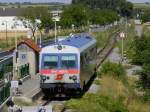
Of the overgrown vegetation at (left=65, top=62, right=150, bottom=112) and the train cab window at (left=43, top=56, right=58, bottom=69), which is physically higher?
the train cab window at (left=43, top=56, right=58, bottom=69)

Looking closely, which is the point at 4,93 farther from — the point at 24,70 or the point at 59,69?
the point at 24,70

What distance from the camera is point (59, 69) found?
22.8 metres

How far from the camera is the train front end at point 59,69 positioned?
2258 centimetres

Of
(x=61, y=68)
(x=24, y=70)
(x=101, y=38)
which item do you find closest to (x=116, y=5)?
(x=101, y=38)

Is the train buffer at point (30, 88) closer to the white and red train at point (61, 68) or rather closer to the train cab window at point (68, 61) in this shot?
the white and red train at point (61, 68)

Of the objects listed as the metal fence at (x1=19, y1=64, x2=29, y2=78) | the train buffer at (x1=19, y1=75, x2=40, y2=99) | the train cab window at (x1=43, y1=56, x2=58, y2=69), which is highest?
the train cab window at (x1=43, y1=56, x2=58, y2=69)

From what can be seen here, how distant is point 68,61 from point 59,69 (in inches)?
20.5

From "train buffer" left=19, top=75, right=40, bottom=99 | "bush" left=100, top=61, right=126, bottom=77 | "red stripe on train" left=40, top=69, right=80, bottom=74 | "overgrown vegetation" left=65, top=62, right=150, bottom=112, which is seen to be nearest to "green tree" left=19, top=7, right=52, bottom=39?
"train buffer" left=19, top=75, right=40, bottom=99

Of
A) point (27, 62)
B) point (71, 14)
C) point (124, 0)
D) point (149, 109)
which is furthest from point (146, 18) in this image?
point (149, 109)

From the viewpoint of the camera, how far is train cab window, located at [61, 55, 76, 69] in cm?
2280

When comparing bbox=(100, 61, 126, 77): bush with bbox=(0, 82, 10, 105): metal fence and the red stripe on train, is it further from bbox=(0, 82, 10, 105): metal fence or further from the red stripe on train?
bbox=(0, 82, 10, 105): metal fence

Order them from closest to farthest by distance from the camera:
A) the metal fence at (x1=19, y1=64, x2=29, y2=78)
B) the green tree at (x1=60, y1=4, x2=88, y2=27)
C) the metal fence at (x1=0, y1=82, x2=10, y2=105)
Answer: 1. the metal fence at (x1=0, y1=82, x2=10, y2=105)
2. the metal fence at (x1=19, y1=64, x2=29, y2=78)
3. the green tree at (x1=60, y1=4, x2=88, y2=27)

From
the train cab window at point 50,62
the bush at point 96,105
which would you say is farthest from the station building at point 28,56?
the bush at point 96,105

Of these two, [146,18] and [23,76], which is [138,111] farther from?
[146,18]
